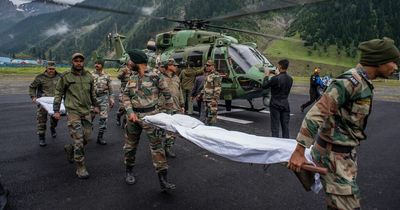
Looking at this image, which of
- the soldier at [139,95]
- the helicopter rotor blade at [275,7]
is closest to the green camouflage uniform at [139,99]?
the soldier at [139,95]

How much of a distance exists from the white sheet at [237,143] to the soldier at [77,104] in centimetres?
183

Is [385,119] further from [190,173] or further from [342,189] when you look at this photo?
[342,189]

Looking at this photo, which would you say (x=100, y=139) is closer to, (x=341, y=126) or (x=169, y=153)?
(x=169, y=153)

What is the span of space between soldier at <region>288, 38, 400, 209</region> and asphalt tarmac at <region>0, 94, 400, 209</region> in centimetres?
183

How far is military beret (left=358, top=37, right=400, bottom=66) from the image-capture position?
2.73 metres

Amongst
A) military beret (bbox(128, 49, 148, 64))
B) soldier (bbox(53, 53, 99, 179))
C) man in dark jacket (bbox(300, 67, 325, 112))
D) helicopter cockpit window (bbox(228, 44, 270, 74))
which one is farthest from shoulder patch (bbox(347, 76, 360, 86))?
man in dark jacket (bbox(300, 67, 325, 112))

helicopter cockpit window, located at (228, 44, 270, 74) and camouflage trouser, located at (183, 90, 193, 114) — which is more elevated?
helicopter cockpit window, located at (228, 44, 270, 74)

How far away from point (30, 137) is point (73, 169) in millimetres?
3372

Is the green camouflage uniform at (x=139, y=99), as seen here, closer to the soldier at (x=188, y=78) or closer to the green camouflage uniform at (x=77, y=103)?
the green camouflage uniform at (x=77, y=103)

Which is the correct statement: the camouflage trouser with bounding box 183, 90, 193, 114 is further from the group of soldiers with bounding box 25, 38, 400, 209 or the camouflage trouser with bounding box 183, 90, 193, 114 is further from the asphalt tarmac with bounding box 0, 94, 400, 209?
the asphalt tarmac with bounding box 0, 94, 400, 209

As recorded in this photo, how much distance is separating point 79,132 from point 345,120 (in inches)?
173

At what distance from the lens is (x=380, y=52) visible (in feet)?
9.01

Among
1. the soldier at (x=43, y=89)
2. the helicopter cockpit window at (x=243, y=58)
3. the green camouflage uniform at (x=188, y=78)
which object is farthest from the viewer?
the green camouflage uniform at (x=188, y=78)

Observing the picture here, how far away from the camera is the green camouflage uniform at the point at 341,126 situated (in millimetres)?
2766
